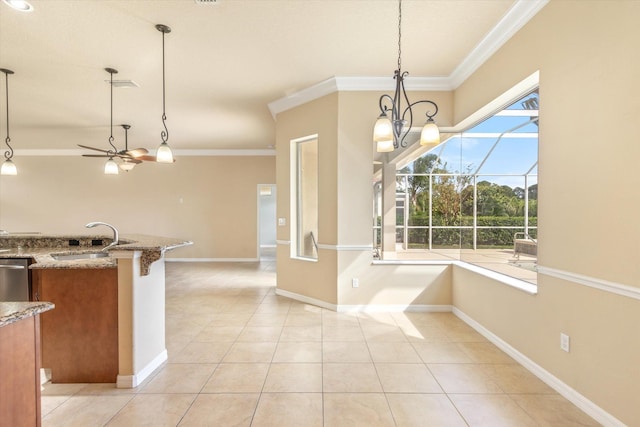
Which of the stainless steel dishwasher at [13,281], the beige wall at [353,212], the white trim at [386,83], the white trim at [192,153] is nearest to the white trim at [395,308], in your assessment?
the beige wall at [353,212]

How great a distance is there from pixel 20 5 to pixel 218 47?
1.52m

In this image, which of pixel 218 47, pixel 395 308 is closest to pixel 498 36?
pixel 218 47

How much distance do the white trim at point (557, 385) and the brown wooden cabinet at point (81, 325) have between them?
330 cm

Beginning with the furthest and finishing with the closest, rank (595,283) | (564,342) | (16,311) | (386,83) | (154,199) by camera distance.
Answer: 1. (154,199)
2. (386,83)
3. (564,342)
4. (595,283)
5. (16,311)

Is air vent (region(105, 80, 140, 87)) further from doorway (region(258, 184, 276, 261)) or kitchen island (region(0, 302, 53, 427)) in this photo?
doorway (region(258, 184, 276, 261))

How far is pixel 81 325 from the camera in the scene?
7.68 ft

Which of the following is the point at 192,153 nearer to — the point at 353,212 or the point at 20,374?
the point at 353,212

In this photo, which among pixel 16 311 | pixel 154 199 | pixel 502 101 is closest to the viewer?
pixel 16 311

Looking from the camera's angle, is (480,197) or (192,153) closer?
(480,197)

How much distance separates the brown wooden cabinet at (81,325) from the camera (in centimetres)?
234

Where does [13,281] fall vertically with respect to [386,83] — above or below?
below

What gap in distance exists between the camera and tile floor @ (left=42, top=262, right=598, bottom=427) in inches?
78.2

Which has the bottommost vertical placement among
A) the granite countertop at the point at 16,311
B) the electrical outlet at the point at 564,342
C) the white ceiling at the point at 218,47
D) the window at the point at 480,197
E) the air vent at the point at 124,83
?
the electrical outlet at the point at 564,342

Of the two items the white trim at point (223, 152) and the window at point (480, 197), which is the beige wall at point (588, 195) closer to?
the window at point (480, 197)
